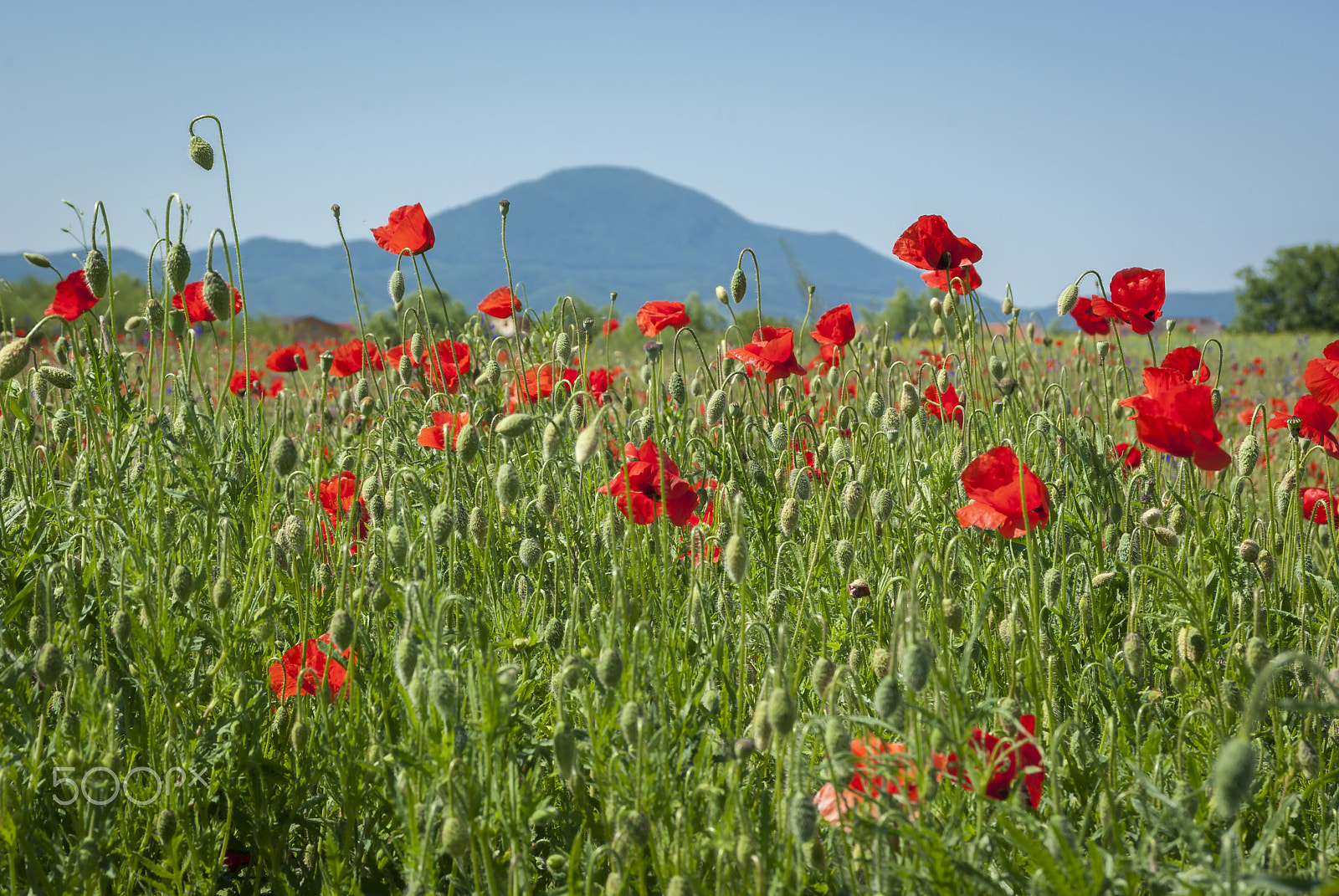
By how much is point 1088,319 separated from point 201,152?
7.87 feet

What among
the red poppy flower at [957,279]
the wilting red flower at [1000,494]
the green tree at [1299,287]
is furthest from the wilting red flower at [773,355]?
the green tree at [1299,287]

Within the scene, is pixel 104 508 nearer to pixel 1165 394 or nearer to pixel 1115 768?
pixel 1115 768

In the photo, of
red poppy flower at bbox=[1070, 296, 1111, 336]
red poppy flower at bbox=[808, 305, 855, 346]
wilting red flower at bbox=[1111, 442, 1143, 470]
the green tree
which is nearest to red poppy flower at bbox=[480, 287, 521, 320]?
red poppy flower at bbox=[808, 305, 855, 346]

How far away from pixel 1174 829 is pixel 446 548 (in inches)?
61.7

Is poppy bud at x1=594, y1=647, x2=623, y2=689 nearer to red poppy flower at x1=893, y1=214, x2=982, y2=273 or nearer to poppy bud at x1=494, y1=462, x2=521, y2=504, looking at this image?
poppy bud at x1=494, y1=462, x2=521, y2=504

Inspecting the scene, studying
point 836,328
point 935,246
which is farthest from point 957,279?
point 836,328

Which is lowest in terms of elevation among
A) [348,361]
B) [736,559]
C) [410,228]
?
[736,559]

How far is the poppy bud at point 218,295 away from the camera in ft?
6.52

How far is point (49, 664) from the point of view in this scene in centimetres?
136

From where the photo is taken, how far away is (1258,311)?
3819cm

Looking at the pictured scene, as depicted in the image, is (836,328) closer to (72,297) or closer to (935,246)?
(935,246)

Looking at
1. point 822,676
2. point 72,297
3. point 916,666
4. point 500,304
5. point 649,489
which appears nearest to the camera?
point 916,666

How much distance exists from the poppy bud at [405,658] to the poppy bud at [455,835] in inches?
8.7

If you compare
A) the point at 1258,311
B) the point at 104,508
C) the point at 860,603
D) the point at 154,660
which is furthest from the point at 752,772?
the point at 1258,311
